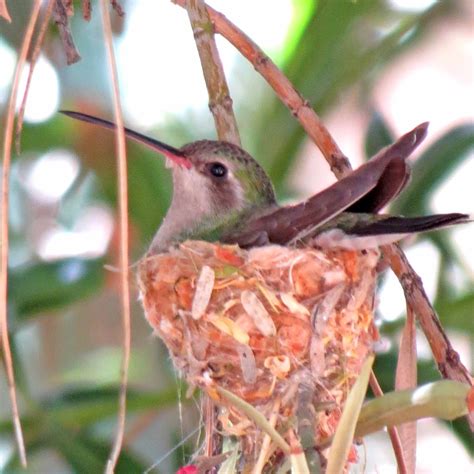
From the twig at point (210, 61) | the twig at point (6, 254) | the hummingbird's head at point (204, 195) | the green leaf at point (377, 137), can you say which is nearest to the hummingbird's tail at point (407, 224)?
the twig at point (210, 61)

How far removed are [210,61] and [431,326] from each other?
687mm

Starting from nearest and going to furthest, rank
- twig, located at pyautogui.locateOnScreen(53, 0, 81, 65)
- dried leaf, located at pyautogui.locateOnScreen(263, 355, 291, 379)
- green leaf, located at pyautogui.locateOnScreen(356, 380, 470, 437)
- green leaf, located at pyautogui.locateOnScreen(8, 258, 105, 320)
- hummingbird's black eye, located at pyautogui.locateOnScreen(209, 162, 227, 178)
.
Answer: green leaf, located at pyautogui.locateOnScreen(356, 380, 470, 437), twig, located at pyautogui.locateOnScreen(53, 0, 81, 65), dried leaf, located at pyautogui.locateOnScreen(263, 355, 291, 379), hummingbird's black eye, located at pyautogui.locateOnScreen(209, 162, 227, 178), green leaf, located at pyautogui.locateOnScreen(8, 258, 105, 320)

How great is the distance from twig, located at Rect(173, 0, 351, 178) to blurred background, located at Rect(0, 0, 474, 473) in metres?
0.76

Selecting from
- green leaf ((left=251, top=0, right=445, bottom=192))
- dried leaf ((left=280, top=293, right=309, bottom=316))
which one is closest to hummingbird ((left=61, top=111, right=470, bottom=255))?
dried leaf ((left=280, top=293, right=309, bottom=316))

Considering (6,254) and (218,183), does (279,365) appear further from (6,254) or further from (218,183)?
(218,183)

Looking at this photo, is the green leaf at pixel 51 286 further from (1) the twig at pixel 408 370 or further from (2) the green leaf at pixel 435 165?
(1) the twig at pixel 408 370

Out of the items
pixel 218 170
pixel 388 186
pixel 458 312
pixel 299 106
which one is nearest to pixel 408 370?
pixel 388 186

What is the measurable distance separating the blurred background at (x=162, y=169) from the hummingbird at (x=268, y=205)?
0.47 m

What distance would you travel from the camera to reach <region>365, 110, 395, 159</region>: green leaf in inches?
116

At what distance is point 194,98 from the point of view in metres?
4.15

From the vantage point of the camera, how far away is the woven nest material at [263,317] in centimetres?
175

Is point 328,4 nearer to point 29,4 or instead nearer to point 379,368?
point 29,4

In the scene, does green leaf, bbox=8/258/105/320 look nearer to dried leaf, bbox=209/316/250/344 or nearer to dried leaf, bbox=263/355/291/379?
dried leaf, bbox=209/316/250/344

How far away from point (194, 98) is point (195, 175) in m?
1.77
